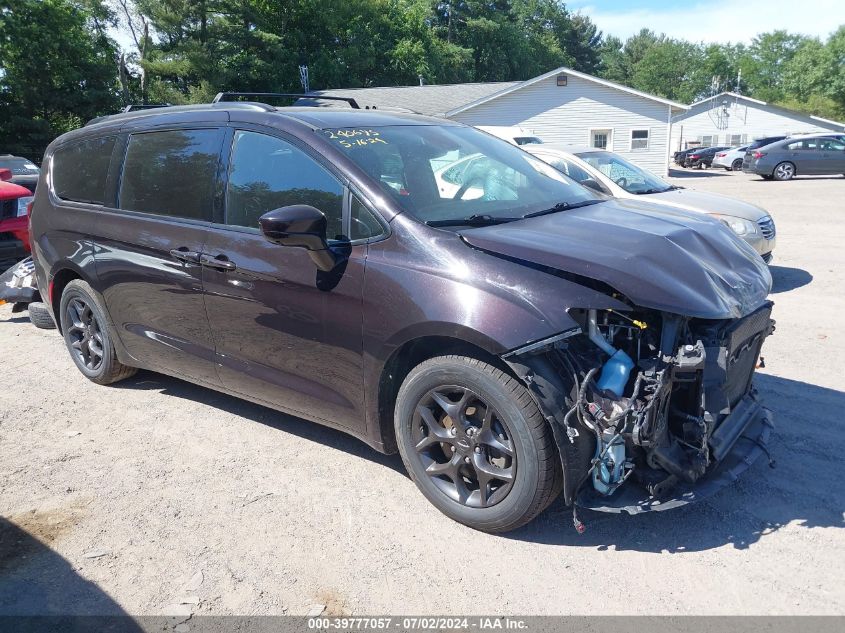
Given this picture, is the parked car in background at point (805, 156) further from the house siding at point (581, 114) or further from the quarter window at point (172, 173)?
the quarter window at point (172, 173)

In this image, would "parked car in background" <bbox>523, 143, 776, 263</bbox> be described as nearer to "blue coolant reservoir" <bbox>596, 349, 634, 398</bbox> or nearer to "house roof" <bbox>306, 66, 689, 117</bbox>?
"blue coolant reservoir" <bbox>596, 349, 634, 398</bbox>

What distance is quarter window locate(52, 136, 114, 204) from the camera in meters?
4.97

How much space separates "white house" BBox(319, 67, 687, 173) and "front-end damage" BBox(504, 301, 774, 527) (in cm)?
2868

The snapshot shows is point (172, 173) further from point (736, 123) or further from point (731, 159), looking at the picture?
point (736, 123)

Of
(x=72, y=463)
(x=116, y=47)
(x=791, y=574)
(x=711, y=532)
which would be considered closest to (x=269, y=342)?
(x=72, y=463)

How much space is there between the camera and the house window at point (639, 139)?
31188 millimetres

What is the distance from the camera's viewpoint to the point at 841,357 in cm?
558

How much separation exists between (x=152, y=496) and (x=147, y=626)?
1092 mm

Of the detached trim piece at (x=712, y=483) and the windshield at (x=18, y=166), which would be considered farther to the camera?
the windshield at (x=18, y=166)

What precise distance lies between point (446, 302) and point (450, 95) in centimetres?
3117

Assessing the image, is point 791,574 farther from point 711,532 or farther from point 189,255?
point 189,255

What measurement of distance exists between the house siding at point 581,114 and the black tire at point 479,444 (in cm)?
2873

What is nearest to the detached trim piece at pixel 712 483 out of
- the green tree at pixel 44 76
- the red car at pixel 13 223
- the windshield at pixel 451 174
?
the windshield at pixel 451 174

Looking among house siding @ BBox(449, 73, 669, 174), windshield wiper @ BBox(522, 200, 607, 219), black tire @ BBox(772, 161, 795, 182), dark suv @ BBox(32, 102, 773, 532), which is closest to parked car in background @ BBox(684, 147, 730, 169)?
house siding @ BBox(449, 73, 669, 174)
